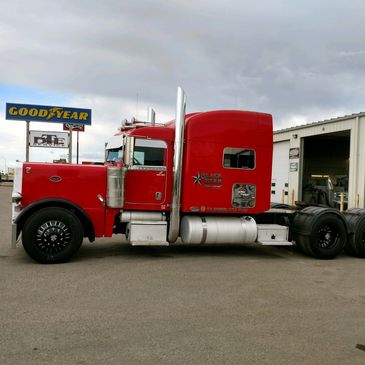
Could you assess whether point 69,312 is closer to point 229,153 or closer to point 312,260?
point 229,153

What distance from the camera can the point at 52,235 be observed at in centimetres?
776

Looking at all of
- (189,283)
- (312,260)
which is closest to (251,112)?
(312,260)

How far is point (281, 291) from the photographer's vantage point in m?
6.38

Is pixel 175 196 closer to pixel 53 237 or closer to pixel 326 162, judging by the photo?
pixel 53 237

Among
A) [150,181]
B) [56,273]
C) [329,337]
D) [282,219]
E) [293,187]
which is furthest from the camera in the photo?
[293,187]

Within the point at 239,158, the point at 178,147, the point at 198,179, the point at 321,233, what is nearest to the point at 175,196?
the point at 198,179

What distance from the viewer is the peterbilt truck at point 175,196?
7898 mm

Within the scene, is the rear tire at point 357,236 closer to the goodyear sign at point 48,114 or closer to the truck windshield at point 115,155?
the truck windshield at point 115,155

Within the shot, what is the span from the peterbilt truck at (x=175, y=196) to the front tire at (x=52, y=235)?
0.02m

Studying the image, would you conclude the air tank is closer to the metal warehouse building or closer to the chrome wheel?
the chrome wheel

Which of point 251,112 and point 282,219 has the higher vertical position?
point 251,112

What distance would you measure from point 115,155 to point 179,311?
454 cm

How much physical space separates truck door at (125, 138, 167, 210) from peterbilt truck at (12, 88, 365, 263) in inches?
0.8

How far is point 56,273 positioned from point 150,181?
258cm
